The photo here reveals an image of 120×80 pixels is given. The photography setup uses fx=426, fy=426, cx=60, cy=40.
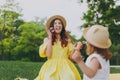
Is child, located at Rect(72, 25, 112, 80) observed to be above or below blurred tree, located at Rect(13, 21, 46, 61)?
above

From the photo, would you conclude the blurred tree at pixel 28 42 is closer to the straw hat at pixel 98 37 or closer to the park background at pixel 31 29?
the park background at pixel 31 29

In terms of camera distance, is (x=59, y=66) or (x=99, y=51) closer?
(x=99, y=51)

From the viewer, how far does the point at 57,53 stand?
699 cm

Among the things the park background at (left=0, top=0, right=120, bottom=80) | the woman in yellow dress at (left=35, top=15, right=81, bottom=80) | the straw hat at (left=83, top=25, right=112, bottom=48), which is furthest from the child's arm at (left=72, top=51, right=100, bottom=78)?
the park background at (left=0, top=0, right=120, bottom=80)

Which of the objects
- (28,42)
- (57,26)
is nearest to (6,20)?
(28,42)

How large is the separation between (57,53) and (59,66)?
A: 22 centimetres

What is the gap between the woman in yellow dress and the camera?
6.97 m

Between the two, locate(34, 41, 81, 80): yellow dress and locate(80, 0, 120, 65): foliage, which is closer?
locate(34, 41, 81, 80): yellow dress

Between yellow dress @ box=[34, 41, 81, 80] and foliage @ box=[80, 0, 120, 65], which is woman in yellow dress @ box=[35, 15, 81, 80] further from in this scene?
foliage @ box=[80, 0, 120, 65]

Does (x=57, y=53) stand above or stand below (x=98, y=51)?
below

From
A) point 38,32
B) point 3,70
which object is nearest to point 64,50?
point 3,70

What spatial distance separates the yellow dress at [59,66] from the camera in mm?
6973

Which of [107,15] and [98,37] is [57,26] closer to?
[98,37]

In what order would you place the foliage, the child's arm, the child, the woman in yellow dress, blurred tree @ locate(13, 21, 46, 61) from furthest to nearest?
blurred tree @ locate(13, 21, 46, 61) < the foliage < the woman in yellow dress < the child < the child's arm
